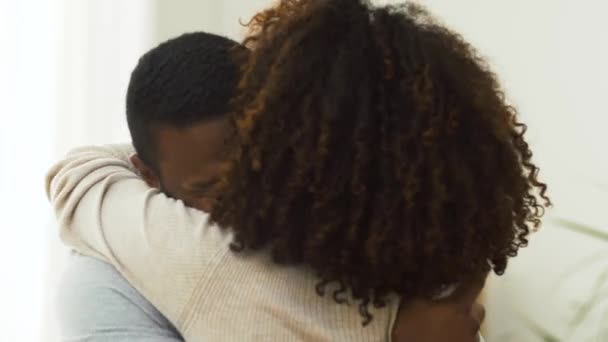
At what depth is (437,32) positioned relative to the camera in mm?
848

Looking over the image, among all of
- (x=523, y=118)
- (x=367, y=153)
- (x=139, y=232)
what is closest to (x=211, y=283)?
(x=139, y=232)

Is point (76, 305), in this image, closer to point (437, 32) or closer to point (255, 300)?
point (255, 300)

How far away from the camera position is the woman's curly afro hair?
789 millimetres

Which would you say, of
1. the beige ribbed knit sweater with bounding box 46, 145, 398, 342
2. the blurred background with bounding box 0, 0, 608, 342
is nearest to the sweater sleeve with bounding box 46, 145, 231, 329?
the beige ribbed knit sweater with bounding box 46, 145, 398, 342

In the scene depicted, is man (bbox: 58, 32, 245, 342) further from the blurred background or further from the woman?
the blurred background

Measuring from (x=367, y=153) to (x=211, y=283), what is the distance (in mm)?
200

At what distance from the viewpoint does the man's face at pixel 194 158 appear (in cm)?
91

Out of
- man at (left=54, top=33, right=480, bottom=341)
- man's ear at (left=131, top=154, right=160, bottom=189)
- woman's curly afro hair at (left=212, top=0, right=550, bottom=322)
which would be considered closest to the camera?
woman's curly afro hair at (left=212, top=0, right=550, bottom=322)

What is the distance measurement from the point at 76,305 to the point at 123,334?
6cm

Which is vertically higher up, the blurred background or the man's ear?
the man's ear

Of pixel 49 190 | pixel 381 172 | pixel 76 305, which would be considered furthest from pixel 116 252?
pixel 381 172

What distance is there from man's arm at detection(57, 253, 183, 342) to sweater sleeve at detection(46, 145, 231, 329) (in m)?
0.02

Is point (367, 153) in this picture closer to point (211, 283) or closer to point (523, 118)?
point (211, 283)

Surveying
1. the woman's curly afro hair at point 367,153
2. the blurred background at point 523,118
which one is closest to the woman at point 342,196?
the woman's curly afro hair at point 367,153
